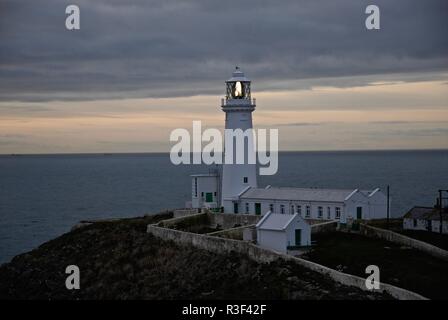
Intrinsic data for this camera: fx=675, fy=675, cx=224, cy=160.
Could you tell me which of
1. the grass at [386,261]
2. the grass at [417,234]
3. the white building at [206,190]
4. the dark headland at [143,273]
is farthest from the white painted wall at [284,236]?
the white building at [206,190]

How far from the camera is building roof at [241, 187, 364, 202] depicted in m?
35.7

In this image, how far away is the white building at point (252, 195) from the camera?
3544 centimetres

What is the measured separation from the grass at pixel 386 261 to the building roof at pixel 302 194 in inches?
134

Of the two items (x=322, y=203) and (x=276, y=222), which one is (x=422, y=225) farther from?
(x=276, y=222)

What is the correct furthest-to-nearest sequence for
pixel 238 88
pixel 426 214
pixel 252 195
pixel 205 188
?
pixel 205 188, pixel 238 88, pixel 252 195, pixel 426 214

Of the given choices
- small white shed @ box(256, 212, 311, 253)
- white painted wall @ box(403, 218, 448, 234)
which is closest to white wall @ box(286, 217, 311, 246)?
small white shed @ box(256, 212, 311, 253)

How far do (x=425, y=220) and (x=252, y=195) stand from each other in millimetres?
10061

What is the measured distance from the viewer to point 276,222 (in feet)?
100

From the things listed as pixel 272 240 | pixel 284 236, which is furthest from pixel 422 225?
pixel 272 240

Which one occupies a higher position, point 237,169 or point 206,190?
point 237,169

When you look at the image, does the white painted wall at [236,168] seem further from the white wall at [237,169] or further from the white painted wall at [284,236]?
the white painted wall at [284,236]

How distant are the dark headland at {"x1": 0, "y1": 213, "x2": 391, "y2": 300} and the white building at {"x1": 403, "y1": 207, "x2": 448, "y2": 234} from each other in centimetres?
965

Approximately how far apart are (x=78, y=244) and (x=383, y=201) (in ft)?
57.1
